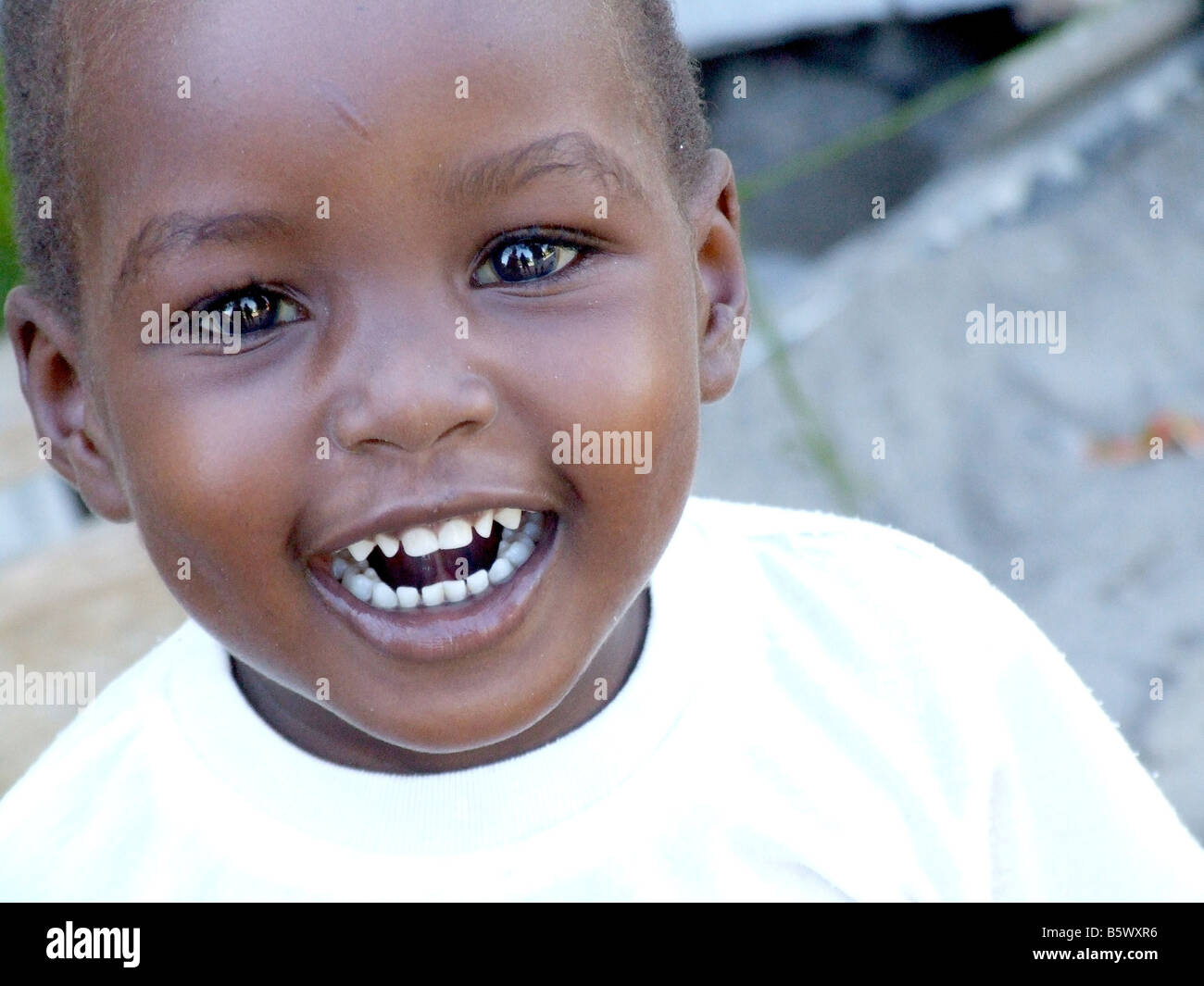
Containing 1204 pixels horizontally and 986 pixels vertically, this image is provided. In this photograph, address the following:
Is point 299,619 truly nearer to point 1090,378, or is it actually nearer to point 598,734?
point 598,734

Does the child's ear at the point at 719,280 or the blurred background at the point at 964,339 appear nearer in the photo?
the child's ear at the point at 719,280

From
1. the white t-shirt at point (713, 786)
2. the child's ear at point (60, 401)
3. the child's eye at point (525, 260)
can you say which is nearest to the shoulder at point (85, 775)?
the white t-shirt at point (713, 786)

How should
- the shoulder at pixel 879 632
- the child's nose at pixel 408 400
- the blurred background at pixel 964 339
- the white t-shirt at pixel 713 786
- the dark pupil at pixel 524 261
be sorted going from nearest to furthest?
the child's nose at pixel 408 400 < the dark pupil at pixel 524 261 < the white t-shirt at pixel 713 786 < the shoulder at pixel 879 632 < the blurred background at pixel 964 339

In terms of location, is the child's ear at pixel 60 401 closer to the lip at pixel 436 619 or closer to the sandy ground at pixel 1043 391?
the lip at pixel 436 619

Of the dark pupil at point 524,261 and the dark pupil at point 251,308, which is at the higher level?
the dark pupil at point 524,261

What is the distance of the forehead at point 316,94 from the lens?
3.54 feet

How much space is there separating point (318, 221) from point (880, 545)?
804mm

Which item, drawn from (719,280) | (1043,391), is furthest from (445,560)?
(1043,391)

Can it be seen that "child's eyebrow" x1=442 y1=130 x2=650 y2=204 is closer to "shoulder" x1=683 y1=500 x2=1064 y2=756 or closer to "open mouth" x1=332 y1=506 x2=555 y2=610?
"open mouth" x1=332 y1=506 x2=555 y2=610

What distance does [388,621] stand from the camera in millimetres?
1208

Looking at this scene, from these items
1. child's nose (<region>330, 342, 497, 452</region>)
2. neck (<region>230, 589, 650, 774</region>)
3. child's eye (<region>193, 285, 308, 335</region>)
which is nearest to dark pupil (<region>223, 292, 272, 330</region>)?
child's eye (<region>193, 285, 308, 335</region>)
